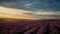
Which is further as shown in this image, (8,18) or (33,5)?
(33,5)

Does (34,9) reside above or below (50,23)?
above

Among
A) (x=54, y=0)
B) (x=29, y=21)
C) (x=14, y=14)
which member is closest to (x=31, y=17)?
(x=29, y=21)

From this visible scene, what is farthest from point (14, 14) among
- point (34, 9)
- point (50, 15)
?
point (50, 15)

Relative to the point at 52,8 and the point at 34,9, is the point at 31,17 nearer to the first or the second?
the point at 34,9

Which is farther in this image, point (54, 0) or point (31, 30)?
point (54, 0)

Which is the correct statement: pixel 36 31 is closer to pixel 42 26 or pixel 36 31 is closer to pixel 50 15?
pixel 42 26

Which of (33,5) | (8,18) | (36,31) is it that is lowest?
(36,31)
